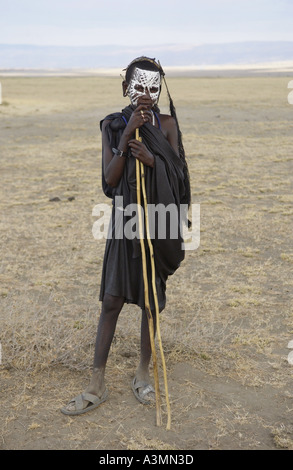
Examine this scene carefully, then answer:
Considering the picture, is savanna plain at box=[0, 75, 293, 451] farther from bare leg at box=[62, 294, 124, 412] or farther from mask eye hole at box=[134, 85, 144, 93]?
mask eye hole at box=[134, 85, 144, 93]

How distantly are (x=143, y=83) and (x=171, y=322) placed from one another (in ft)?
7.05

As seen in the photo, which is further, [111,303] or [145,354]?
[145,354]

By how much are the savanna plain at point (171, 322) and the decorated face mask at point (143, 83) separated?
1.67m

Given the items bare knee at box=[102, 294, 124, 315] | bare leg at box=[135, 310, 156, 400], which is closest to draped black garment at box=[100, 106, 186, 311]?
bare knee at box=[102, 294, 124, 315]

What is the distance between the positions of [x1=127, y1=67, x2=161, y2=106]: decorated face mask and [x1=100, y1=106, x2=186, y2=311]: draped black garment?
0.33ft

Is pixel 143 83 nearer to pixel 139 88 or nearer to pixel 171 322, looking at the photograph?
pixel 139 88

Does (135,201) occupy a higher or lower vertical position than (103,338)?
higher

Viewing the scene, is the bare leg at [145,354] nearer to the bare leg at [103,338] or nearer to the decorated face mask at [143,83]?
the bare leg at [103,338]

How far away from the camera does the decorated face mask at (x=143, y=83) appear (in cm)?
277

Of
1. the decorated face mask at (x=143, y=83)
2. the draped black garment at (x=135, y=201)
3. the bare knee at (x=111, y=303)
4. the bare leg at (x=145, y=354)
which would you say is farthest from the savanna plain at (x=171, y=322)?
the decorated face mask at (x=143, y=83)

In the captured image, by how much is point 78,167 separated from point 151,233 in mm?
8839

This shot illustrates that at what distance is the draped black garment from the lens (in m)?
2.73

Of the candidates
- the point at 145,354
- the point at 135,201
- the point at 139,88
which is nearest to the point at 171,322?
the point at 145,354

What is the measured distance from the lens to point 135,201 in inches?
110
